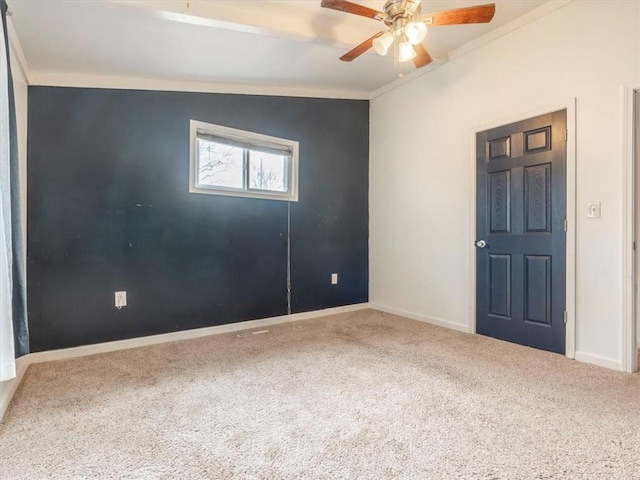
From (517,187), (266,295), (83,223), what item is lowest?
(266,295)

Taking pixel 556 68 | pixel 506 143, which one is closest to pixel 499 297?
pixel 506 143

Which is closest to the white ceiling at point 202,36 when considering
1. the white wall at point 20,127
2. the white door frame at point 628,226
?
the white wall at point 20,127

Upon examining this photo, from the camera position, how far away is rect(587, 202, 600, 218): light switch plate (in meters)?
2.39

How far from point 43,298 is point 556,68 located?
4.18 metres

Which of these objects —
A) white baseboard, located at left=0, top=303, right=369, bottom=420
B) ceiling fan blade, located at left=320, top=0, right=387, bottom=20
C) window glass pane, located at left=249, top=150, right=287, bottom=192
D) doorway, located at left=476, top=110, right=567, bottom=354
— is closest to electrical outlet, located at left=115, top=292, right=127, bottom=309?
white baseboard, located at left=0, top=303, right=369, bottom=420

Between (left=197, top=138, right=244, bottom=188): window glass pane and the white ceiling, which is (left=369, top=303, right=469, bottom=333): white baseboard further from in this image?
the white ceiling

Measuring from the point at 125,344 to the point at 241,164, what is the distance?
1.92 meters

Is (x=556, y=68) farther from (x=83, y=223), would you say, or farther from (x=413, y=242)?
(x=83, y=223)

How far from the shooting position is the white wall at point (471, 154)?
2324 mm

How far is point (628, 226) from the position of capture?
2.26 metres

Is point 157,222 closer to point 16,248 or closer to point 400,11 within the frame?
point 16,248

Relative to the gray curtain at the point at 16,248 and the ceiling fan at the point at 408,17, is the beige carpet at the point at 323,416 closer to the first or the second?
the gray curtain at the point at 16,248

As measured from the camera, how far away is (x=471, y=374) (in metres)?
2.25

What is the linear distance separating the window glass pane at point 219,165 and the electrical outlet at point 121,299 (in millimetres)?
1158
